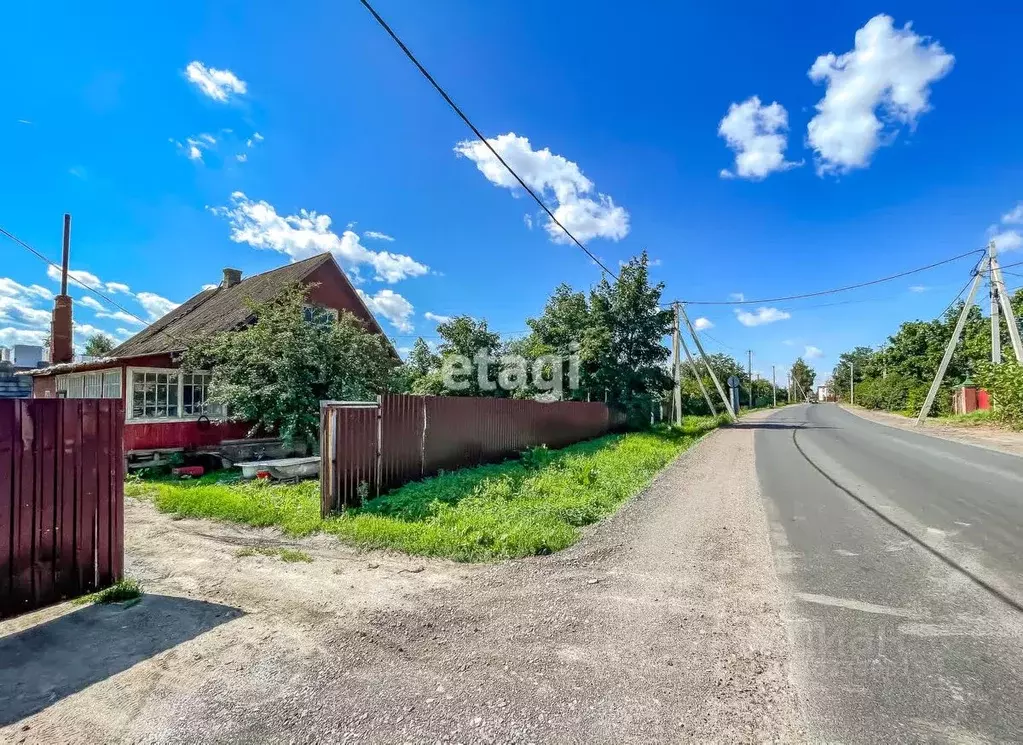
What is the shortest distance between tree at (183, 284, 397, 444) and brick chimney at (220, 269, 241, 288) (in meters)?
9.88

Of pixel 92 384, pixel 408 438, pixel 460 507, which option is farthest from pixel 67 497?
pixel 92 384

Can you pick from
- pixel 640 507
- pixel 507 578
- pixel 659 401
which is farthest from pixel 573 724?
pixel 659 401

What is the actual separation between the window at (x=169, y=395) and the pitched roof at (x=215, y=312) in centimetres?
74

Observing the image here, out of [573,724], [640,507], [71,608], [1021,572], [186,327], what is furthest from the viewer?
[186,327]

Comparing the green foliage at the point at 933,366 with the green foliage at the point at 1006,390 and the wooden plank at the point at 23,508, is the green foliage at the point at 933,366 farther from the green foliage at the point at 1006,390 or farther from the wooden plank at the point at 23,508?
the wooden plank at the point at 23,508

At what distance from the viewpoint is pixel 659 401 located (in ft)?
77.5

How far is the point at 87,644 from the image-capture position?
3.29 meters

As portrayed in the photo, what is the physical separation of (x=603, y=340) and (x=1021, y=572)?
53.5 ft

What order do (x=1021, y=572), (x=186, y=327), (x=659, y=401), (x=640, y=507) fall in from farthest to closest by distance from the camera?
(x=659, y=401) < (x=186, y=327) < (x=640, y=507) < (x=1021, y=572)

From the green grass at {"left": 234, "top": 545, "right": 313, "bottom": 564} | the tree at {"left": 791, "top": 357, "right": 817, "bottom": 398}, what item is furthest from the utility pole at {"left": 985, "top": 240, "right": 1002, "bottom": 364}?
the tree at {"left": 791, "top": 357, "right": 817, "bottom": 398}

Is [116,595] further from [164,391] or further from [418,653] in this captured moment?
[164,391]

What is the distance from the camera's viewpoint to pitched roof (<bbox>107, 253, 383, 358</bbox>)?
1362cm

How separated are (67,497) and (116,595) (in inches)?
35.1

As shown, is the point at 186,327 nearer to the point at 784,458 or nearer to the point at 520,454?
the point at 520,454
